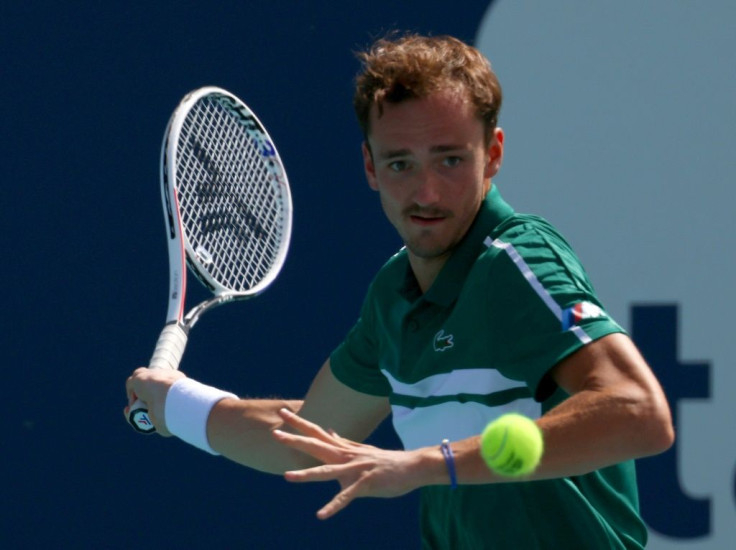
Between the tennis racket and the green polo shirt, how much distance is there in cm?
99

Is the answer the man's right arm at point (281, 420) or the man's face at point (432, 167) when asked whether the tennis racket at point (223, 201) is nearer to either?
the man's right arm at point (281, 420)

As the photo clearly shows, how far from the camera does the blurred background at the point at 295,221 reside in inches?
157

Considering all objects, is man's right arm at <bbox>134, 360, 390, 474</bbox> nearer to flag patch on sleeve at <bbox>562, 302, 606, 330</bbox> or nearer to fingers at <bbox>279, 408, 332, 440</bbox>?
fingers at <bbox>279, 408, 332, 440</bbox>

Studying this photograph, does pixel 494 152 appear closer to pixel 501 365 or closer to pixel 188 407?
pixel 501 365

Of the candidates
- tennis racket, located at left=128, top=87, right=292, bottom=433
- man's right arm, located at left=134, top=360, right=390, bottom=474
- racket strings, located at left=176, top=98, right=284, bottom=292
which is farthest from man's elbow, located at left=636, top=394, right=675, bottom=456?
racket strings, located at left=176, top=98, right=284, bottom=292

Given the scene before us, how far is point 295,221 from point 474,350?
186 centimetres

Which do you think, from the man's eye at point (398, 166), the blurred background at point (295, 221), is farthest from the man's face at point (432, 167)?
the blurred background at point (295, 221)

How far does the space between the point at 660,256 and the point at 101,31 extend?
1.82 m

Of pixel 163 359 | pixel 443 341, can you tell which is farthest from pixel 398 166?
pixel 163 359

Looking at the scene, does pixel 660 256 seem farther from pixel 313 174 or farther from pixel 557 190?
pixel 313 174

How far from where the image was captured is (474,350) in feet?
7.83

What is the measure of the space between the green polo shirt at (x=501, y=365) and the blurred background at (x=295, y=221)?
1.45m

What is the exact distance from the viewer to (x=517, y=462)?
1.96 meters

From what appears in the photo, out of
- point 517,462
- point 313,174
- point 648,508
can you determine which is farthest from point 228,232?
point 517,462
